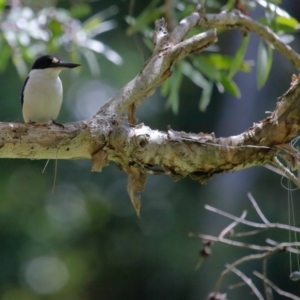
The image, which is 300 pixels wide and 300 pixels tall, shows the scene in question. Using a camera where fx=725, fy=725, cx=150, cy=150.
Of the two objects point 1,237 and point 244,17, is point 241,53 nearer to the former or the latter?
point 244,17

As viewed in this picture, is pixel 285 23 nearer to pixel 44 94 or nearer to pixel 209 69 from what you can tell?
pixel 209 69

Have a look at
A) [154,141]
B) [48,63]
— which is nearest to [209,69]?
[48,63]

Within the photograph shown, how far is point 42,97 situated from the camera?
418cm

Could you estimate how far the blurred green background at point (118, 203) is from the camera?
8.88 m

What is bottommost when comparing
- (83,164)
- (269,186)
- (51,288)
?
(51,288)

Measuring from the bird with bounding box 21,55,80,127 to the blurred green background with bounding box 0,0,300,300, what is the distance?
4297mm

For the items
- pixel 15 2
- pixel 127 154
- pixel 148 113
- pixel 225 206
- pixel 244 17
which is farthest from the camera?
pixel 148 113

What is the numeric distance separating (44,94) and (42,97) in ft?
0.09

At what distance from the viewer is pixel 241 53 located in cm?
418

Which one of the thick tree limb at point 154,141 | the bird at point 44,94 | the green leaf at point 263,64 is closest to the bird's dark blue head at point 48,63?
the bird at point 44,94

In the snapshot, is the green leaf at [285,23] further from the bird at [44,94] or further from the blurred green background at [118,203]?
the blurred green background at [118,203]

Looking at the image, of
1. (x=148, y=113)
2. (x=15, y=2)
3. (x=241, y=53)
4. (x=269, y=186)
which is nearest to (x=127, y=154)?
(x=241, y=53)

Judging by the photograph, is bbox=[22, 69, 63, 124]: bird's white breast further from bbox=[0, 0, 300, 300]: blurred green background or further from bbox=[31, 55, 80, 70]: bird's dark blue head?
bbox=[0, 0, 300, 300]: blurred green background

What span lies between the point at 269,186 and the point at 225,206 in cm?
77
